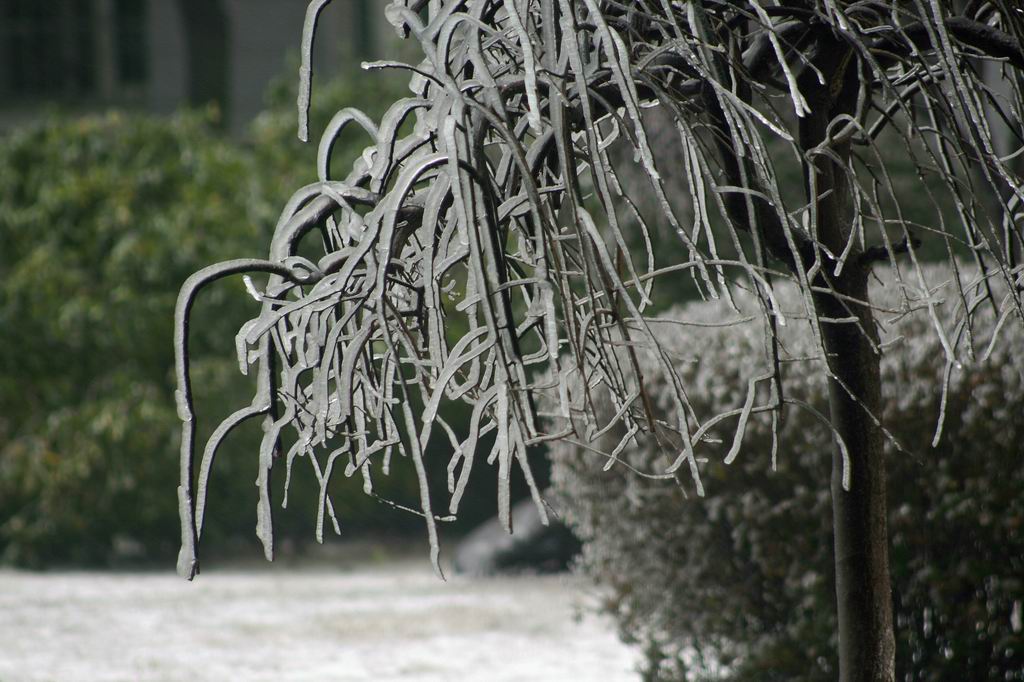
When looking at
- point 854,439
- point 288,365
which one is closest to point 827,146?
point 854,439

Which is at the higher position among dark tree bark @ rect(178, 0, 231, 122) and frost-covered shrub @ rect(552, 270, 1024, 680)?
dark tree bark @ rect(178, 0, 231, 122)

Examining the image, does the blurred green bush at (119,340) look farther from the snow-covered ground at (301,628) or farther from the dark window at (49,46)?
the dark window at (49,46)

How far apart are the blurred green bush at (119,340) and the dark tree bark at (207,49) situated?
5.09 meters

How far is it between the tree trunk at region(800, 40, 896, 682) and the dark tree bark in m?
12.5

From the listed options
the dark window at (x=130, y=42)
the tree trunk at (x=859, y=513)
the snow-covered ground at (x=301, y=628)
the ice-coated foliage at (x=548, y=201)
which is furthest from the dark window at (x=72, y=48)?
the tree trunk at (x=859, y=513)

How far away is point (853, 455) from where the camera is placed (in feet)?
9.52

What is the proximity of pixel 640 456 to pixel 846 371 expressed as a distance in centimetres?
168

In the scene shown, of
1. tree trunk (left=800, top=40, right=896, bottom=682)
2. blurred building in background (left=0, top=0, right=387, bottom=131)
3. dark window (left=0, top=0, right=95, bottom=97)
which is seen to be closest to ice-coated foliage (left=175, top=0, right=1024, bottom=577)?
tree trunk (left=800, top=40, right=896, bottom=682)

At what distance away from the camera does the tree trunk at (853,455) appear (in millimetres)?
2840

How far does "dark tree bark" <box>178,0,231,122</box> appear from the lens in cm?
1442

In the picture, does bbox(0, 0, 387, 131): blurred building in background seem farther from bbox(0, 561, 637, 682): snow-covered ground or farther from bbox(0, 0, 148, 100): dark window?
bbox(0, 561, 637, 682): snow-covered ground

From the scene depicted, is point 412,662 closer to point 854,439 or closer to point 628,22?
point 854,439

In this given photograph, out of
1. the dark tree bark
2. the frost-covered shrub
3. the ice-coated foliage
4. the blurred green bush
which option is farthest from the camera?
the dark tree bark

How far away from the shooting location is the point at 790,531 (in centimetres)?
427
